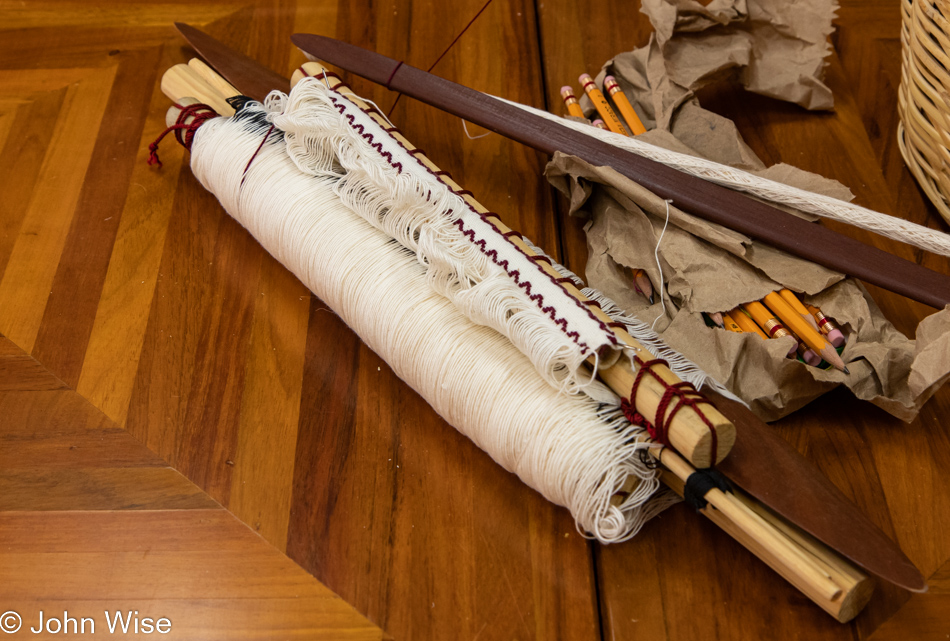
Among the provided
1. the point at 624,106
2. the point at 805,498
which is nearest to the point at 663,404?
the point at 805,498

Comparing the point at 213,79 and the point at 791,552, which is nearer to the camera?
the point at 791,552

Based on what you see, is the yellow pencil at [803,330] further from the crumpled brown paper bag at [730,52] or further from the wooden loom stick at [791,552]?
the crumpled brown paper bag at [730,52]

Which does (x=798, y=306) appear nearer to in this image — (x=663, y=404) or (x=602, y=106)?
(x=663, y=404)

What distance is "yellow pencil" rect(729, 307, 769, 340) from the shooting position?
0.68m

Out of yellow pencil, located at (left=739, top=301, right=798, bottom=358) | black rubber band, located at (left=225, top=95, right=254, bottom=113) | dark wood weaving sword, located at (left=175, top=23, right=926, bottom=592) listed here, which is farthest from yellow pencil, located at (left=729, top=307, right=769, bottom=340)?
black rubber band, located at (left=225, top=95, right=254, bottom=113)

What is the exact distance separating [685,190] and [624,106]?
18 centimetres

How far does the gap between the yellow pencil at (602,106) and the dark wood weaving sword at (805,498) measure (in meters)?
0.38

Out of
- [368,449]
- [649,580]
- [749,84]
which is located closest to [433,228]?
[368,449]

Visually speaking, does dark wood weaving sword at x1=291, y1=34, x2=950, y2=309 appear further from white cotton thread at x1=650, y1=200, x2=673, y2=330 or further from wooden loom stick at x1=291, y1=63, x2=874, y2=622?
wooden loom stick at x1=291, y1=63, x2=874, y2=622

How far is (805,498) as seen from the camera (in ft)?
1.80

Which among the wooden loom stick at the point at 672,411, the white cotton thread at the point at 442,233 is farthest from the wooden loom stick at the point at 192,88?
the wooden loom stick at the point at 672,411

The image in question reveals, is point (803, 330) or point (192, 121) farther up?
point (192, 121)

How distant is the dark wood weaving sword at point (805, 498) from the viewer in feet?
1.71

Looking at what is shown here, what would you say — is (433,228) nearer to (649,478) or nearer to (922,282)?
(649,478)
